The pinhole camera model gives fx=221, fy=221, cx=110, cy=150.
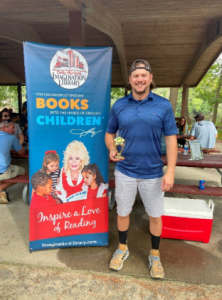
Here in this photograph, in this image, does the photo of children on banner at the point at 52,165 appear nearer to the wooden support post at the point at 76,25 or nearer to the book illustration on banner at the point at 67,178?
the book illustration on banner at the point at 67,178

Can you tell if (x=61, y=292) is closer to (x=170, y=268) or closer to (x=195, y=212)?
(x=170, y=268)

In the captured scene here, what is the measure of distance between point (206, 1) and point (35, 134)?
11.6ft

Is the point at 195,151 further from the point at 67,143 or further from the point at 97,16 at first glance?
the point at 97,16

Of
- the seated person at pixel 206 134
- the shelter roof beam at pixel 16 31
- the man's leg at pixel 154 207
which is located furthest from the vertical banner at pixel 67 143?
the seated person at pixel 206 134

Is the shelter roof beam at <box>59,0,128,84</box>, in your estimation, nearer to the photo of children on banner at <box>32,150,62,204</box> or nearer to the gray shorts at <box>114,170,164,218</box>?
the photo of children on banner at <box>32,150,62,204</box>

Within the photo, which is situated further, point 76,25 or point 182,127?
point 182,127

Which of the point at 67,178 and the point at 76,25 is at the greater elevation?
the point at 76,25

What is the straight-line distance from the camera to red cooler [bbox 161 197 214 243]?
279 centimetres

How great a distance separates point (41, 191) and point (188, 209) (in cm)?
185

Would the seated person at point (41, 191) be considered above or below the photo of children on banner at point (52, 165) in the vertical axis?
below

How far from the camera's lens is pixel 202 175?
229 inches

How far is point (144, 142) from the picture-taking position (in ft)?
6.77

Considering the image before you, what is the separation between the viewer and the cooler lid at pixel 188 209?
109 inches
